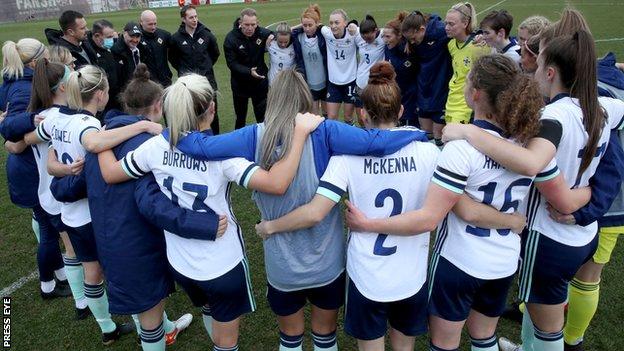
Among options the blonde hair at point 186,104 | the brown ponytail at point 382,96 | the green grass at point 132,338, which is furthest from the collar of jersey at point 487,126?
the green grass at point 132,338

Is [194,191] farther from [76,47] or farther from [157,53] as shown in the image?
[157,53]

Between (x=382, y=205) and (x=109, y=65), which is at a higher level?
(x=382, y=205)

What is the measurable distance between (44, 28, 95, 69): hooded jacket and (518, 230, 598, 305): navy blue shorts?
5.56 m

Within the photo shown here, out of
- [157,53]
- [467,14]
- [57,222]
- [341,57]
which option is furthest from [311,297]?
[157,53]

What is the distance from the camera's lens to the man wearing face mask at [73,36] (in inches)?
234

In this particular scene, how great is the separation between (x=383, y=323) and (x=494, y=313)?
2.10ft

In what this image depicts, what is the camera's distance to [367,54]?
7.82 metres

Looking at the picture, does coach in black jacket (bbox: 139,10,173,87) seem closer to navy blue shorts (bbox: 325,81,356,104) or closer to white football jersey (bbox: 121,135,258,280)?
navy blue shorts (bbox: 325,81,356,104)

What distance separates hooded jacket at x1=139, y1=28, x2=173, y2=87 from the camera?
7598mm

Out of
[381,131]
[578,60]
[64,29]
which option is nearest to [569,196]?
[578,60]

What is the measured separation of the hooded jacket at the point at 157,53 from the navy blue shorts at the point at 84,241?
4667mm

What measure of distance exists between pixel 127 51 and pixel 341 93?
3510 mm

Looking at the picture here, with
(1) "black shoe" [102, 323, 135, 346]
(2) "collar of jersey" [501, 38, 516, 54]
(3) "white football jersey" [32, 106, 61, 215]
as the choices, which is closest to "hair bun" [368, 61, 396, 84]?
(3) "white football jersey" [32, 106, 61, 215]

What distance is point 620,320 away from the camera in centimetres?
377
